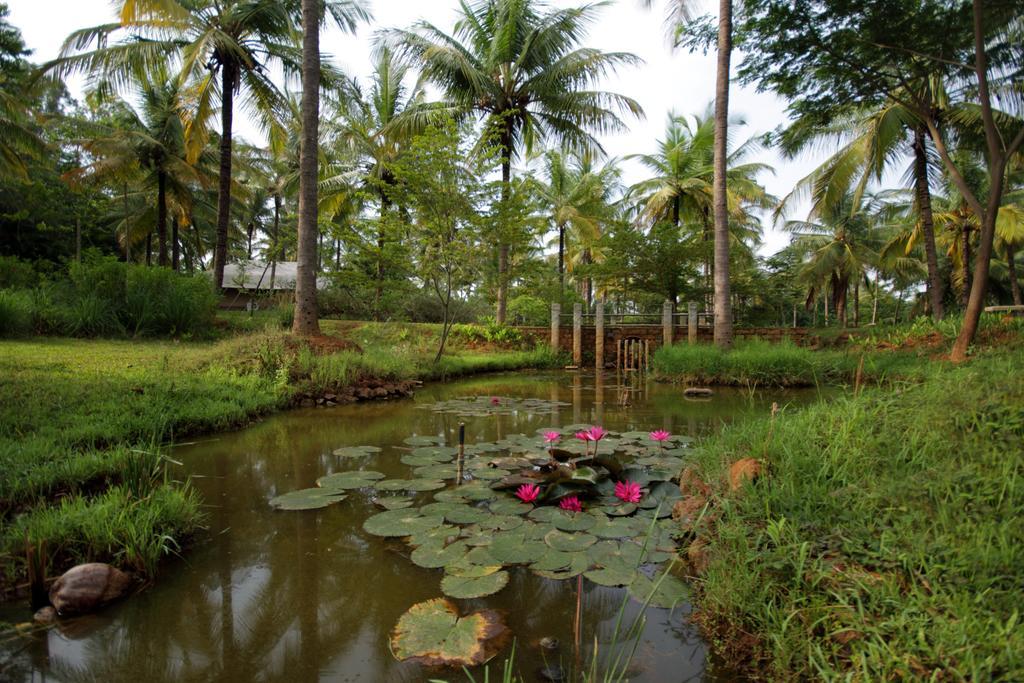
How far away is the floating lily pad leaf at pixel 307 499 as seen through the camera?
3053mm

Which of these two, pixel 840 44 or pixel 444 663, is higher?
pixel 840 44

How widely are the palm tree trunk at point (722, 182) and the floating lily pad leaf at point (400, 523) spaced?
9.02 meters

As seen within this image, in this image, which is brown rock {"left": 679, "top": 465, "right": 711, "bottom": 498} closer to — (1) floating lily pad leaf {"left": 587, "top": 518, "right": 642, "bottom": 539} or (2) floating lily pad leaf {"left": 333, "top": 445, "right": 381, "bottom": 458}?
(1) floating lily pad leaf {"left": 587, "top": 518, "right": 642, "bottom": 539}

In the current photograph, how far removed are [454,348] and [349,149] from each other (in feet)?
31.9

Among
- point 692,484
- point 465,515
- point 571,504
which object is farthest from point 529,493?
point 692,484

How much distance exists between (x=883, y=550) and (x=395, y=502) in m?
2.45

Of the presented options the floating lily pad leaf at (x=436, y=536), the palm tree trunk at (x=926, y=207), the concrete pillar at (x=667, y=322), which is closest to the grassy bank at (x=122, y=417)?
the floating lily pad leaf at (x=436, y=536)

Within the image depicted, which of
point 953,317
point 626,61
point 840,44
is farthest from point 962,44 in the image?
point 626,61

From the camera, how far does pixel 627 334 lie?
1427 cm

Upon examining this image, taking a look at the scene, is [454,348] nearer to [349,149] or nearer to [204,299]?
[204,299]

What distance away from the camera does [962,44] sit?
7270 millimetres

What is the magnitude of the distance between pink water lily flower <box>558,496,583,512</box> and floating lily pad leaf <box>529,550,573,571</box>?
41 cm

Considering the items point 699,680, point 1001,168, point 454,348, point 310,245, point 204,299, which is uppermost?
point 1001,168

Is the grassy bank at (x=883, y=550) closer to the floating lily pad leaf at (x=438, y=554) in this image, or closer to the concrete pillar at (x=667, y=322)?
the floating lily pad leaf at (x=438, y=554)
